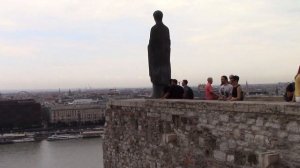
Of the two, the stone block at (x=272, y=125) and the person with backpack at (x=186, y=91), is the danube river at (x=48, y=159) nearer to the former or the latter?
the person with backpack at (x=186, y=91)

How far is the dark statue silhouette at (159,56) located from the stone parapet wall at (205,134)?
1.61 ft

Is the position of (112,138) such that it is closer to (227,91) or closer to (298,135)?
(227,91)

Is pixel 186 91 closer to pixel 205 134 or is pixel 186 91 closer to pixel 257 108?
pixel 205 134

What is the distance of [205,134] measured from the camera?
5.55 metres

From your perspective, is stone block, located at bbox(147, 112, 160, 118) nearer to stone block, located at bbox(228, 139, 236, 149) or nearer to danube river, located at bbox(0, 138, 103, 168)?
stone block, located at bbox(228, 139, 236, 149)

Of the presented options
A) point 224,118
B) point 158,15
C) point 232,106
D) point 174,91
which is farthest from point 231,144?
point 158,15

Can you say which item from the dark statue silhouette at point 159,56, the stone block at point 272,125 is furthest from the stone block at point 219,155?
the dark statue silhouette at point 159,56

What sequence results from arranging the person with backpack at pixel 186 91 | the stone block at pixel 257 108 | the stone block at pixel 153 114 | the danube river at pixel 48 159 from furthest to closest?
1. the danube river at pixel 48 159
2. the person with backpack at pixel 186 91
3. the stone block at pixel 153 114
4. the stone block at pixel 257 108

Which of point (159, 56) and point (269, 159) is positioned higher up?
point (159, 56)

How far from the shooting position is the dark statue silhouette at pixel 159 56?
7676 millimetres

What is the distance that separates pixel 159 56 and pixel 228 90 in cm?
168

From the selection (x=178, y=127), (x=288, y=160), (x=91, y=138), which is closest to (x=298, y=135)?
(x=288, y=160)

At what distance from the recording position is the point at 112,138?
890cm

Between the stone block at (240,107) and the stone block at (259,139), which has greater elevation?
the stone block at (240,107)
